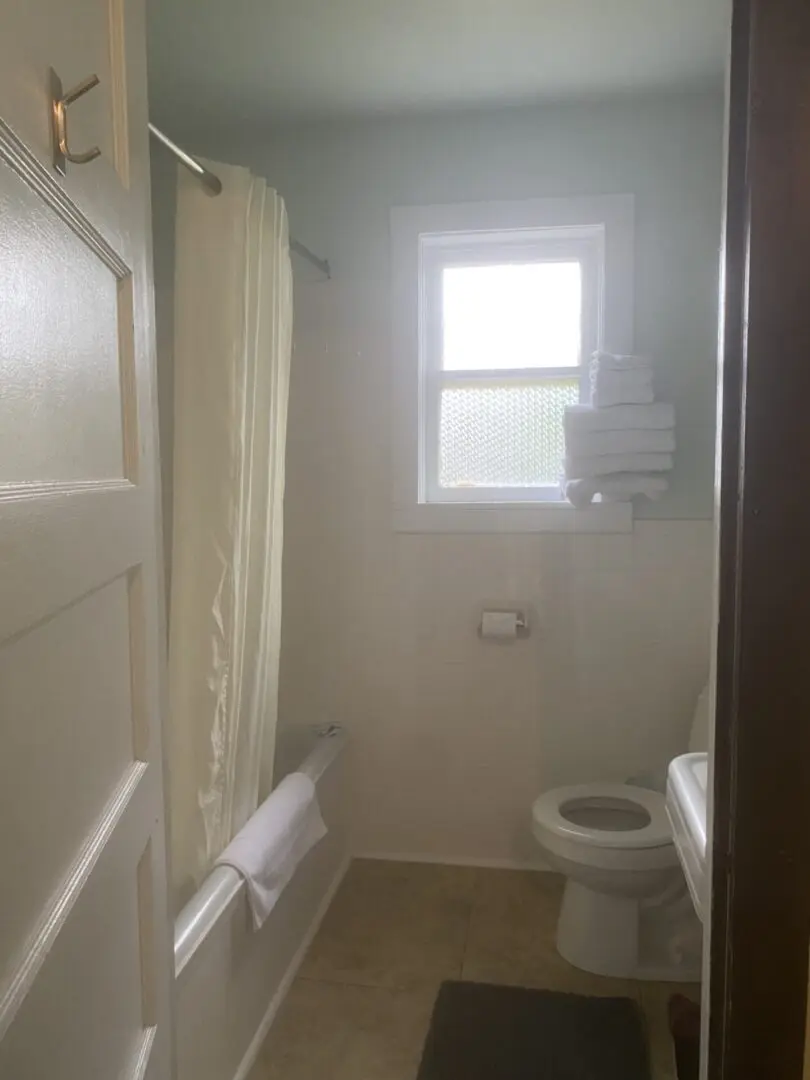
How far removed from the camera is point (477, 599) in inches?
105

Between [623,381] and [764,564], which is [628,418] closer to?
[623,381]

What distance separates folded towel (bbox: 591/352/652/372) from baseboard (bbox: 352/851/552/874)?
156cm

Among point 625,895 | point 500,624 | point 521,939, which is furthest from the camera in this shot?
point 500,624

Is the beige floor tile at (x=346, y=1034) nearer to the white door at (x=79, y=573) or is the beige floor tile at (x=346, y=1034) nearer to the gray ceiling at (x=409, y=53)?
the white door at (x=79, y=573)

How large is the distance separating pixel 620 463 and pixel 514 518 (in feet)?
1.23

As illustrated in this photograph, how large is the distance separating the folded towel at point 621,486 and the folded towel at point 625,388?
0.21m

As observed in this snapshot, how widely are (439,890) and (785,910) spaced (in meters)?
1.83

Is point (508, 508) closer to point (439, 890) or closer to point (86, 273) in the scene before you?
point (439, 890)

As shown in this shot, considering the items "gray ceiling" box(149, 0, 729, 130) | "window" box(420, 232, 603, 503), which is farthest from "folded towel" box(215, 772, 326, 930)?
"gray ceiling" box(149, 0, 729, 130)

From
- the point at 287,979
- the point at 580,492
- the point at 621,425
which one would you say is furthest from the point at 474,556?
the point at 287,979

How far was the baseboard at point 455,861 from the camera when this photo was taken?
2723 millimetres

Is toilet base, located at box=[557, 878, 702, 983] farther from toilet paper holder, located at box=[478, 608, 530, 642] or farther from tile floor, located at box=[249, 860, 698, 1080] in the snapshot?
toilet paper holder, located at box=[478, 608, 530, 642]

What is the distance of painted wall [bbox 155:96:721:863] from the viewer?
2.49 metres

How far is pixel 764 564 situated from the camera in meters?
0.90
